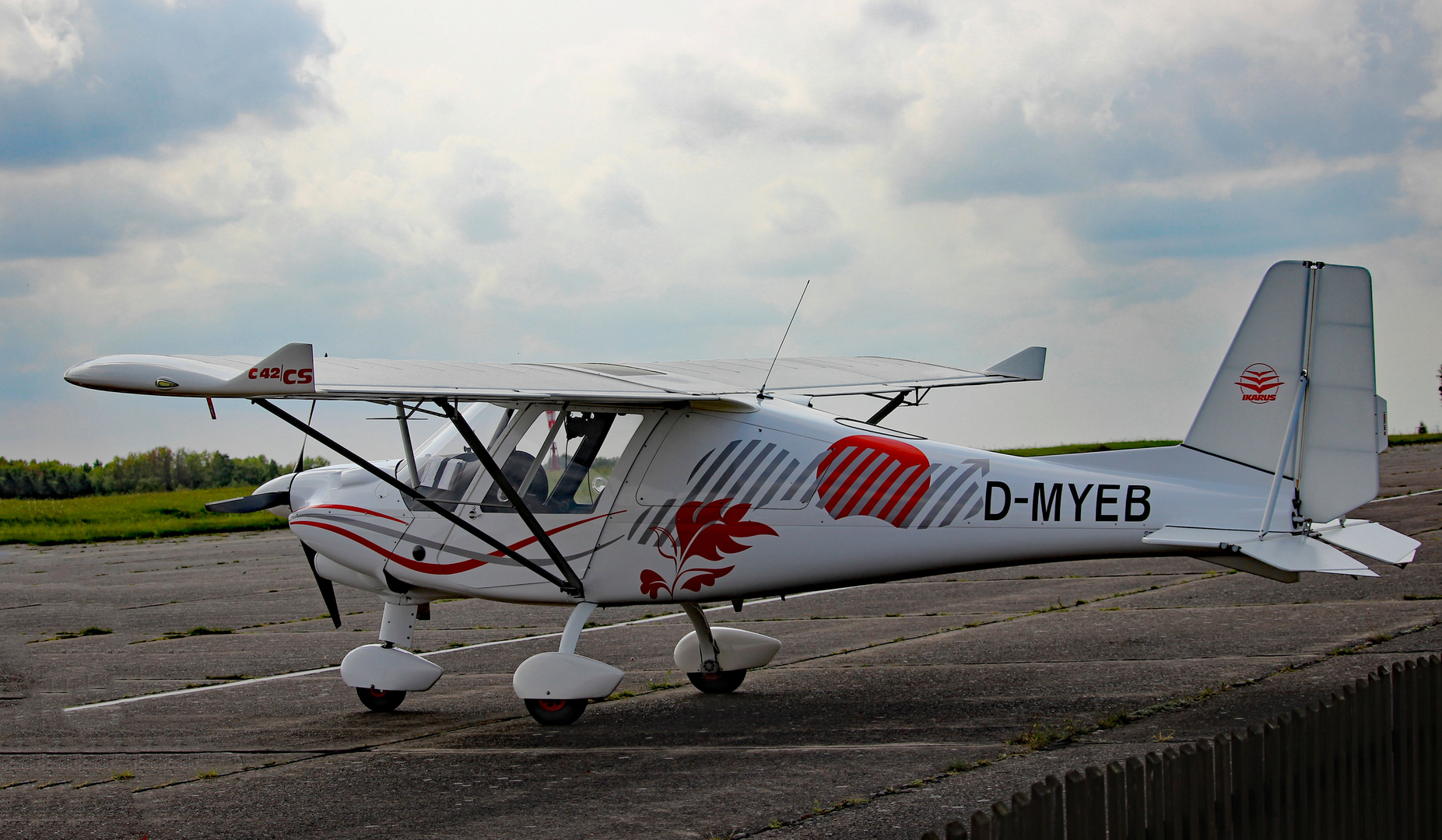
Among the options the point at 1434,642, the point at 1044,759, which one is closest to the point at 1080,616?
the point at 1434,642

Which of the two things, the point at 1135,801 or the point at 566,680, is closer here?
the point at 1135,801

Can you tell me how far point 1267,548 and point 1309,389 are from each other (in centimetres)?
115

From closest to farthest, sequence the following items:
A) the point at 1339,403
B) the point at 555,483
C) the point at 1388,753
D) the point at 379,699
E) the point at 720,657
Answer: the point at 1388,753 < the point at 1339,403 < the point at 555,483 < the point at 379,699 < the point at 720,657

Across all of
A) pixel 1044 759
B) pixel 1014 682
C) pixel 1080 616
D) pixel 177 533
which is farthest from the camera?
pixel 177 533

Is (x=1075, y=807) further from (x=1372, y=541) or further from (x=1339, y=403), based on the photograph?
(x=1339, y=403)

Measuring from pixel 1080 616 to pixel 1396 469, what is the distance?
92.2 ft

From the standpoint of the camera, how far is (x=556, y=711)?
30.2ft

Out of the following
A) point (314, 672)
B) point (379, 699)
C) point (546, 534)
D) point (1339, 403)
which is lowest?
point (314, 672)

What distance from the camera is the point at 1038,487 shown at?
8602mm

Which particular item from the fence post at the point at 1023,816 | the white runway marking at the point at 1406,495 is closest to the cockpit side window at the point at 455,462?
the fence post at the point at 1023,816

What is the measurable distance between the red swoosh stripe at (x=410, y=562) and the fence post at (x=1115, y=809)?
647 centimetres

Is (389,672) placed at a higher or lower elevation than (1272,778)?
lower

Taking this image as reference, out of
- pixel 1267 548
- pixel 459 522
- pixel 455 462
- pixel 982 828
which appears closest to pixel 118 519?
pixel 455 462

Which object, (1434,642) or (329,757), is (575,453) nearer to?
(329,757)
